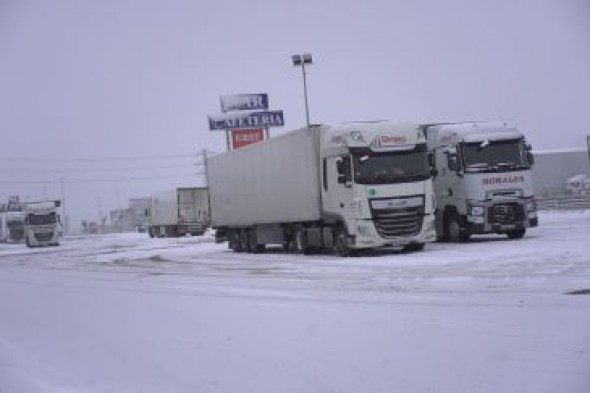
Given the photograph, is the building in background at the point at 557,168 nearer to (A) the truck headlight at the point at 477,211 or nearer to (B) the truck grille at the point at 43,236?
(B) the truck grille at the point at 43,236

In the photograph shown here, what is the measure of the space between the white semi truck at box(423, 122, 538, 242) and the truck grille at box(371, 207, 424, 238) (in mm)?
2911

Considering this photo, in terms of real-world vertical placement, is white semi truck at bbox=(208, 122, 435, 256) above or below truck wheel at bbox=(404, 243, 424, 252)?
above

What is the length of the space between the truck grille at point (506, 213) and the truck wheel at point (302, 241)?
5588 millimetres

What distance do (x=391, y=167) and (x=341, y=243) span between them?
2567 millimetres

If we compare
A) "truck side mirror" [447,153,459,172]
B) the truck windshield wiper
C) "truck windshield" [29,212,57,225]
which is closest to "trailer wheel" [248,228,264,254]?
"truck side mirror" [447,153,459,172]

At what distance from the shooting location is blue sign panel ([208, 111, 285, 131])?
197ft

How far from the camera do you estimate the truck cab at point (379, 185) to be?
21859 mm

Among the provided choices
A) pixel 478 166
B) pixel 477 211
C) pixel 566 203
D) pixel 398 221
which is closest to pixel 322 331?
pixel 398 221

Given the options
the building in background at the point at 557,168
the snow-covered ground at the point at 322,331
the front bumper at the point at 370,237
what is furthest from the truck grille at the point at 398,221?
the building in background at the point at 557,168

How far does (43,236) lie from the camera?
6284cm

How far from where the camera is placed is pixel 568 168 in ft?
293

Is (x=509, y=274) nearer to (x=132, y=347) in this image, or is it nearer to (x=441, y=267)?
(x=441, y=267)

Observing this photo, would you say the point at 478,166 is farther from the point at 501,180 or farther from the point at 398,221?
the point at 398,221

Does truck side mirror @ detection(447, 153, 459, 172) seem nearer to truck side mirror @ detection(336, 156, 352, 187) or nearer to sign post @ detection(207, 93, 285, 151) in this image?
truck side mirror @ detection(336, 156, 352, 187)
